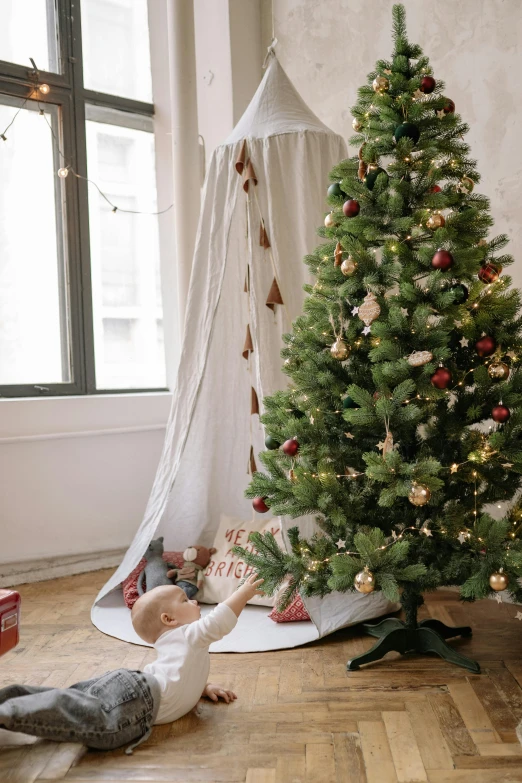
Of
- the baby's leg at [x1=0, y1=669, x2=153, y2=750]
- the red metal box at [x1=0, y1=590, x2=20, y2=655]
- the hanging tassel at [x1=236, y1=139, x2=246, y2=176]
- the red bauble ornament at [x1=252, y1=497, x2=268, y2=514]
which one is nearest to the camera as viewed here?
the baby's leg at [x1=0, y1=669, x2=153, y2=750]

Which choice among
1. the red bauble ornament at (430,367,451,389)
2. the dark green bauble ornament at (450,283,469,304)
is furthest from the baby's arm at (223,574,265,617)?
the dark green bauble ornament at (450,283,469,304)

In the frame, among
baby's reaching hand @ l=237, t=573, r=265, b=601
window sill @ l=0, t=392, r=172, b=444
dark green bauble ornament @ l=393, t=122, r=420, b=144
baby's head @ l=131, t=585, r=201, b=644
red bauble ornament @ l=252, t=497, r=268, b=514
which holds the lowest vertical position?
baby's head @ l=131, t=585, r=201, b=644

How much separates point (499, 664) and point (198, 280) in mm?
1890

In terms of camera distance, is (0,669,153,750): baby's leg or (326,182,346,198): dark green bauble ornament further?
(326,182,346,198): dark green bauble ornament

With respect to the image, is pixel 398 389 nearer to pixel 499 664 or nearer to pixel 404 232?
pixel 404 232

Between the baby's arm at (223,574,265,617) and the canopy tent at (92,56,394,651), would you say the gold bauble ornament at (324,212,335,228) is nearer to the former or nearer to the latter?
the canopy tent at (92,56,394,651)

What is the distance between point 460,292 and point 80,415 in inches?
86.6

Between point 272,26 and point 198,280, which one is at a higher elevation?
point 272,26

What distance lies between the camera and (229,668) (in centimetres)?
242

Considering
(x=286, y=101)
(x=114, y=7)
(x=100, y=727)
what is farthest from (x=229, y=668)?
(x=114, y=7)

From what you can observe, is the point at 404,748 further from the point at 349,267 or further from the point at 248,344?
the point at 248,344

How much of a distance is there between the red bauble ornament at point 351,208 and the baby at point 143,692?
46.3 inches

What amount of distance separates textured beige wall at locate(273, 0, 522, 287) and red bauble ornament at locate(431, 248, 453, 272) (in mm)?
819

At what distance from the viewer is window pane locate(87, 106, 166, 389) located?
4.14 meters
